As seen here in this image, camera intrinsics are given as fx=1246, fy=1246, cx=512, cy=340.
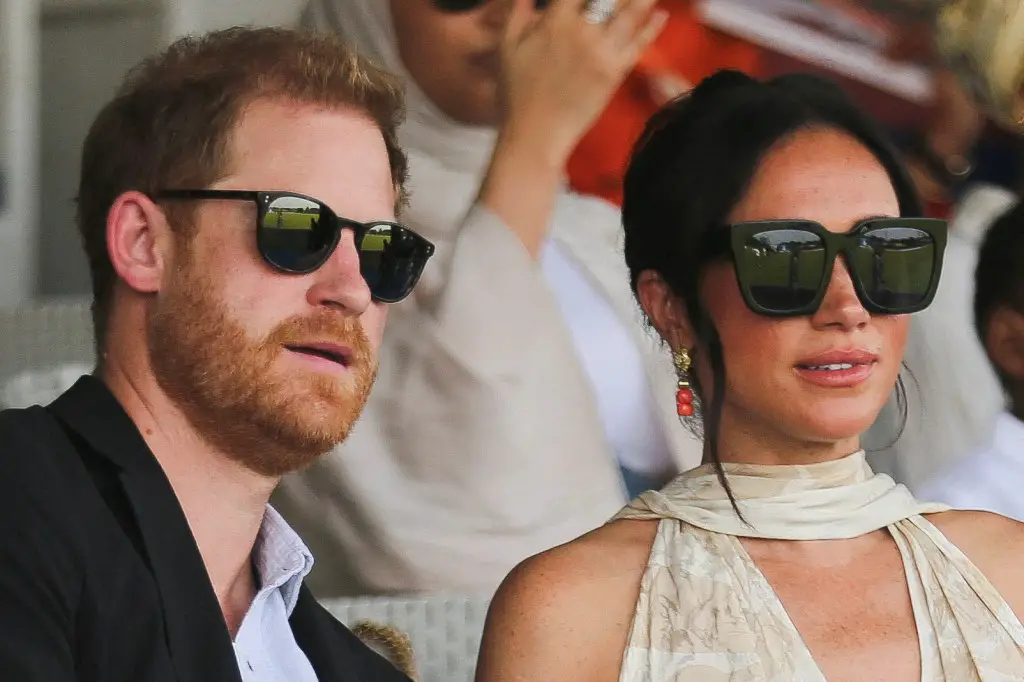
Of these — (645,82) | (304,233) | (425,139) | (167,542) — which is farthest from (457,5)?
(167,542)

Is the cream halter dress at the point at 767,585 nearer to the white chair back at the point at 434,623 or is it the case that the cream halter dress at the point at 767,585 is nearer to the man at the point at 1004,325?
the white chair back at the point at 434,623

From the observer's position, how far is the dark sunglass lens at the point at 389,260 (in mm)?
1403

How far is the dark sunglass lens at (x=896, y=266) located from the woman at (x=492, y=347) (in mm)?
327

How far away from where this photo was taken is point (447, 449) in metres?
1.76

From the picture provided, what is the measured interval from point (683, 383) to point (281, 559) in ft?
1.87

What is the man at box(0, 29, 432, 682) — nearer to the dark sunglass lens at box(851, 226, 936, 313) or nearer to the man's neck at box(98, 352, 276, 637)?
the man's neck at box(98, 352, 276, 637)

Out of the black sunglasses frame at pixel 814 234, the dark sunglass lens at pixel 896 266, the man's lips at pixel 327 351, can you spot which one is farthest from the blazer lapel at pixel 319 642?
the dark sunglass lens at pixel 896 266

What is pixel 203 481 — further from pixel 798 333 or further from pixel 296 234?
pixel 798 333

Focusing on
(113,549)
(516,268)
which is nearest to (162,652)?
(113,549)

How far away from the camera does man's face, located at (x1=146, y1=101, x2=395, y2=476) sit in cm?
130

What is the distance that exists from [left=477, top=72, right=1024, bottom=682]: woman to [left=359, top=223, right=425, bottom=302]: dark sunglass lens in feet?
1.17

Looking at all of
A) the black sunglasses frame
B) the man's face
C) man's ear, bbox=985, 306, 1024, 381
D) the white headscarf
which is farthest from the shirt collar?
man's ear, bbox=985, 306, 1024, 381

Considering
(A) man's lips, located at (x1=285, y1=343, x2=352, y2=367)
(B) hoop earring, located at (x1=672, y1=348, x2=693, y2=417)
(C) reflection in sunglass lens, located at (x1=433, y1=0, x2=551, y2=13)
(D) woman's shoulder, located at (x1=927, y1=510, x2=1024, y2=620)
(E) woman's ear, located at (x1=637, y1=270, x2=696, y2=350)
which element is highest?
(C) reflection in sunglass lens, located at (x1=433, y1=0, x2=551, y2=13)

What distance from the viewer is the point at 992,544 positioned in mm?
1630
